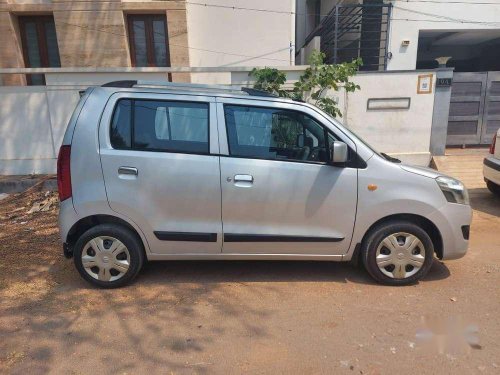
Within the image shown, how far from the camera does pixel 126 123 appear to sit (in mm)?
3572

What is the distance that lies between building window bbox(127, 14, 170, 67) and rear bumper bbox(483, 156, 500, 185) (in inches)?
334

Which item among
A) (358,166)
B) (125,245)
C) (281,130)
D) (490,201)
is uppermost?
(281,130)

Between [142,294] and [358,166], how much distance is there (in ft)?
7.66

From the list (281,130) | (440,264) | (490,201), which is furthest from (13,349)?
(490,201)

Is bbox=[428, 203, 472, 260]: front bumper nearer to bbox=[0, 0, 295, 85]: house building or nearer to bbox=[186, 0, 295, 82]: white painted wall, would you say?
bbox=[0, 0, 295, 85]: house building

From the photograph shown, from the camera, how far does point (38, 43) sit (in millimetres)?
11227

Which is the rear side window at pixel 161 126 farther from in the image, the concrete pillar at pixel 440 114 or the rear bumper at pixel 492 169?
the concrete pillar at pixel 440 114

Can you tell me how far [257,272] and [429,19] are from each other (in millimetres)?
9356

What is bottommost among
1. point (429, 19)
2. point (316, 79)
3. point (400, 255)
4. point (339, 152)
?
point (400, 255)

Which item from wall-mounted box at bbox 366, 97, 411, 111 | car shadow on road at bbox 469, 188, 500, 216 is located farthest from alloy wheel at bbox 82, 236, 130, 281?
wall-mounted box at bbox 366, 97, 411, 111

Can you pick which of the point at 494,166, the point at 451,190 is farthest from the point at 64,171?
the point at 494,166

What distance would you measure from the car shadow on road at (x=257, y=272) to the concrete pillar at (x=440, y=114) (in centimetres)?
524

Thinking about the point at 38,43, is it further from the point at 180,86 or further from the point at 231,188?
the point at 231,188

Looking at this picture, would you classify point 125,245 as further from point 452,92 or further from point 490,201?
point 452,92
